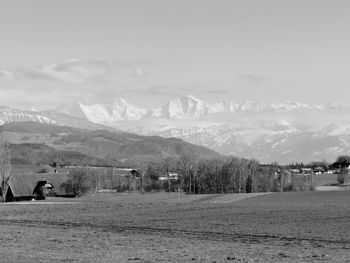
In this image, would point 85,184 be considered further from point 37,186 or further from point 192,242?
point 192,242

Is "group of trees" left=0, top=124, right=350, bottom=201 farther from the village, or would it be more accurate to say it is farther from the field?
the field

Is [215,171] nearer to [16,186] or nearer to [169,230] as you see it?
[16,186]

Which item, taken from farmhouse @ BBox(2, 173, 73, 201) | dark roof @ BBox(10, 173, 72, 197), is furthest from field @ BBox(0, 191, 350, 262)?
dark roof @ BBox(10, 173, 72, 197)

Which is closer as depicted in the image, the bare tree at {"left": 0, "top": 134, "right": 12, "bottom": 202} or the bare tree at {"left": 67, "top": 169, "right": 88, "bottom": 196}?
the bare tree at {"left": 0, "top": 134, "right": 12, "bottom": 202}

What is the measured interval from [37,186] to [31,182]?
66.8 inches

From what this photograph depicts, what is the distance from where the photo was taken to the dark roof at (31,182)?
156 meters

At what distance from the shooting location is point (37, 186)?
6388 inches

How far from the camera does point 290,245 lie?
124ft

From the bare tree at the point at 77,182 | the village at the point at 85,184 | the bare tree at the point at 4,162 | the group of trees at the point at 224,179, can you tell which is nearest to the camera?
the bare tree at the point at 4,162

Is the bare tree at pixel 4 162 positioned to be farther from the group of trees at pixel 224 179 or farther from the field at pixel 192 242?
the field at pixel 192 242

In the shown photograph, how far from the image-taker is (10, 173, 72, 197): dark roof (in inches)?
6127

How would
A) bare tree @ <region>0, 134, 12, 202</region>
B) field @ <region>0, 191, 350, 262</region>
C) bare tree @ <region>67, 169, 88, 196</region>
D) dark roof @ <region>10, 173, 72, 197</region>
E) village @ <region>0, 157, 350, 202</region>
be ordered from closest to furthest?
field @ <region>0, 191, 350, 262</region> < bare tree @ <region>0, 134, 12, 202</region> < dark roof @ <region>10, 173, 72, 197</region> < village @ <region>0, 157, 350, 202</region> < bare tree @ <region>67, 169, 88, 196</region>

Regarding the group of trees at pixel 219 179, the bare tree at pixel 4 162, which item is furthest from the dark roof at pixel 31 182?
the bare tree at pixel 4 162

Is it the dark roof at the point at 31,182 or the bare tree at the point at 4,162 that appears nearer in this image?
the bare tree at the point at 4,162
